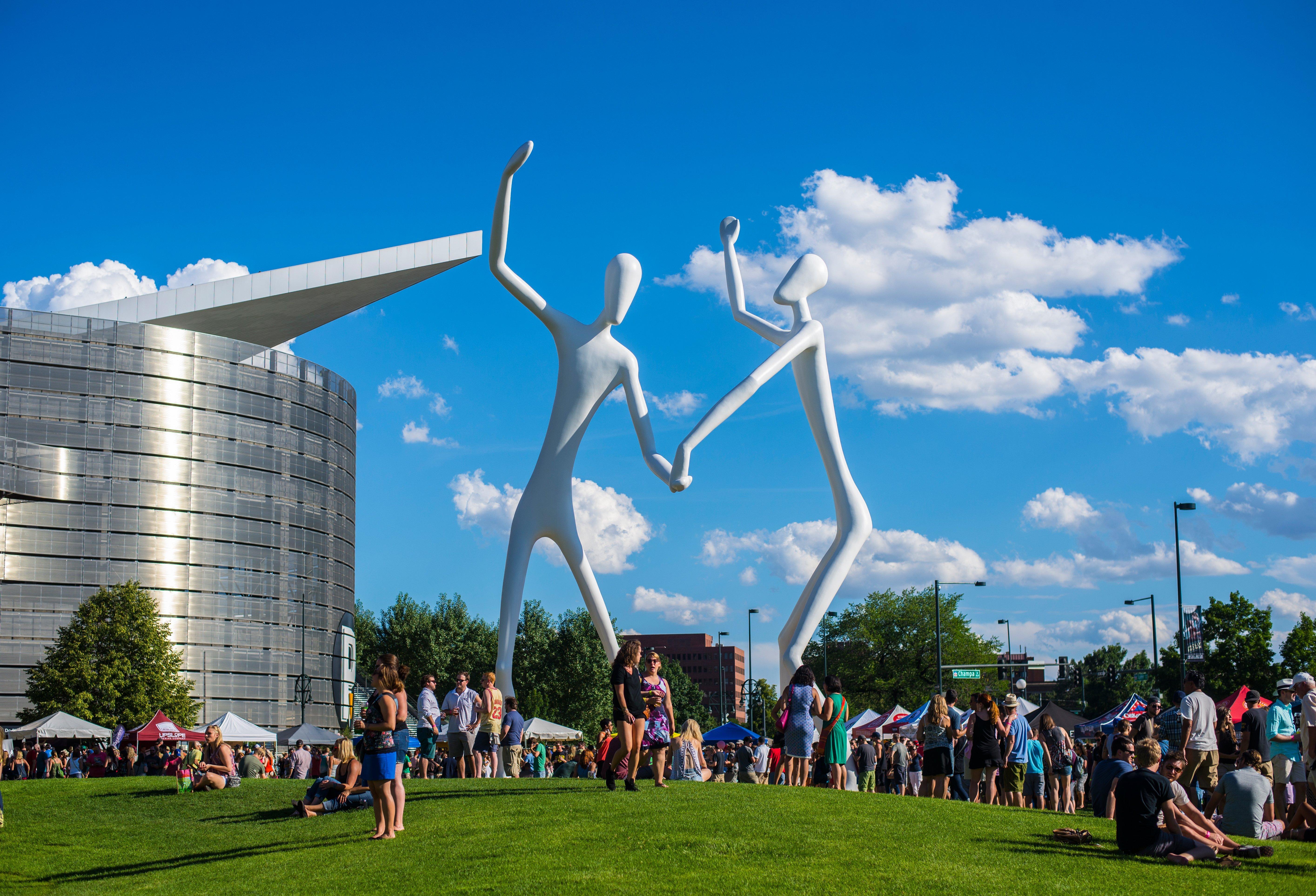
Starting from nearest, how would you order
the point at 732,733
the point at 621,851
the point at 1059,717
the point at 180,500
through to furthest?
the point at 621,851 → the point at 732,733 → the point at 1059,717 → the point at 180,500

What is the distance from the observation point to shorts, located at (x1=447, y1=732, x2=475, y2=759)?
50.5 feet

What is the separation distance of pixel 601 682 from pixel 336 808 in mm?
50315

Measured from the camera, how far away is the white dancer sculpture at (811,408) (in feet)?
56.5

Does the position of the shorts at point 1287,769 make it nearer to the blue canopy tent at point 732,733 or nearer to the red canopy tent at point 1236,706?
the red canopy tent at point 1236,706

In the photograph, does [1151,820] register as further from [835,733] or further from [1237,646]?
[1237,646]

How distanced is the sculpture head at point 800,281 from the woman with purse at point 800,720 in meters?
6.96

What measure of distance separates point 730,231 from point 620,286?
7.71 ft

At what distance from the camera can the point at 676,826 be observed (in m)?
9.20

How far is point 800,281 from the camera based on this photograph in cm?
1823

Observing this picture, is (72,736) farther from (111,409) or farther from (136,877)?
(136,877)

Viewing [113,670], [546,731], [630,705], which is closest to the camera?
[630,705]

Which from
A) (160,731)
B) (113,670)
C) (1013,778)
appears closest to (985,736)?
(1013,778)

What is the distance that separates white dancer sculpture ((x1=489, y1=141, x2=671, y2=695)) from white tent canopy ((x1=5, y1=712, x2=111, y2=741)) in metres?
24.9

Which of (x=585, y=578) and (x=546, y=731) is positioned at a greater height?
(x=585, y=578)
